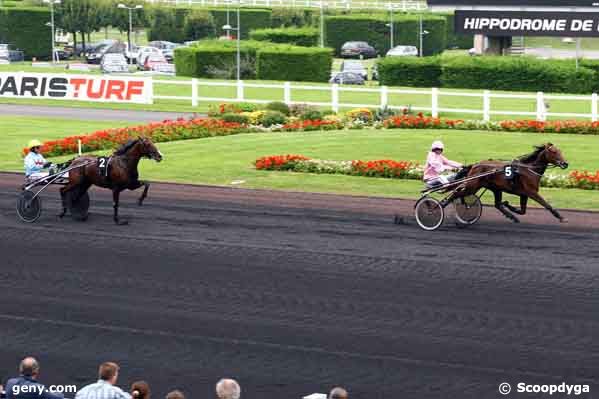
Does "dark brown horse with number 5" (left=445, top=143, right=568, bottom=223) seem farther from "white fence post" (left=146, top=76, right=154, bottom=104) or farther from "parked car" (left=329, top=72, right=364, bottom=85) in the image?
"parked car" (left=329, top=72, right=364, bottom=85)

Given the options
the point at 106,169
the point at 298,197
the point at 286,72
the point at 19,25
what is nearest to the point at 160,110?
the point at 286,72

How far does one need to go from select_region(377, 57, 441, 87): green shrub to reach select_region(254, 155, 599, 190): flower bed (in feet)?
79.1

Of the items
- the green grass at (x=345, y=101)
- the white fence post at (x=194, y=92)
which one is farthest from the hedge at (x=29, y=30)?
the white fence post at (x=194, y=92)

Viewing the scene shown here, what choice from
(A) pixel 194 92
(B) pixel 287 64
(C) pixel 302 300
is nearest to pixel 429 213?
(C) pixel 302 300

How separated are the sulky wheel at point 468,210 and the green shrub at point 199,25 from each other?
69.8 m

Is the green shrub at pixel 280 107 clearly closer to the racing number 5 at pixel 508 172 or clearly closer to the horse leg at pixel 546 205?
the horse leg at pixel 546 205

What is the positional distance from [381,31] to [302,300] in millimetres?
72400

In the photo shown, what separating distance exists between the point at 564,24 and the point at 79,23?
1625 inches

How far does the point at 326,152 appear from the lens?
28.2 metres

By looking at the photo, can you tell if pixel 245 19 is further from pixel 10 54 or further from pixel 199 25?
pixel 10 54

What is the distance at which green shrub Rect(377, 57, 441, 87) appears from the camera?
4994cm

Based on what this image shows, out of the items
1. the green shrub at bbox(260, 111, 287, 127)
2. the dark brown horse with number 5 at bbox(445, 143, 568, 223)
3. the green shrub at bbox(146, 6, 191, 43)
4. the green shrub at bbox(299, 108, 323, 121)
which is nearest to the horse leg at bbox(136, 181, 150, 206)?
the dark brown horse with number 5 at bbox(445, 143, 568, 223)

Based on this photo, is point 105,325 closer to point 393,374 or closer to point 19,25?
point 393,374

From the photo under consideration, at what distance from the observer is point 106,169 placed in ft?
63.6
